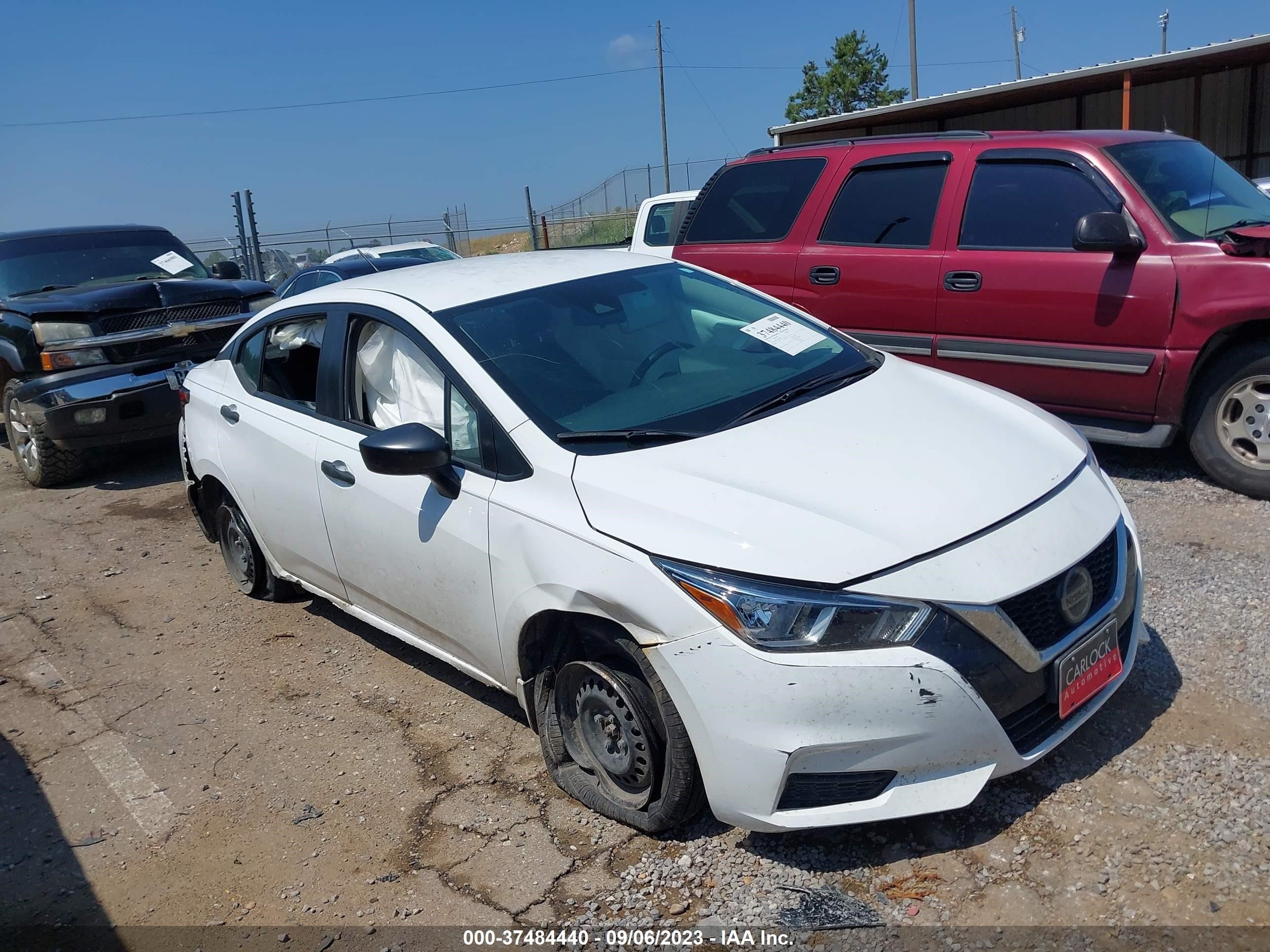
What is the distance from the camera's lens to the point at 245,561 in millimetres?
5191

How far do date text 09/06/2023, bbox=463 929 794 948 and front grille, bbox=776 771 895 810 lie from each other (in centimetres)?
33

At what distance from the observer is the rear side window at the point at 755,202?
6496mm

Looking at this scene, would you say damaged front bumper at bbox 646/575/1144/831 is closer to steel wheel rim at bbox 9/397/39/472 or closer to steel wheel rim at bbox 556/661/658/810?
steel wheel rim at bbox 556/661/658/810

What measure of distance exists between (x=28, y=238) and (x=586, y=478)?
7.88 meters

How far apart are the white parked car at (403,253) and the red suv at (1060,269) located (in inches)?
352

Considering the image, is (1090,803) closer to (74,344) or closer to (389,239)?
(74,344)

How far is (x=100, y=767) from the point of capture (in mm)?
3836

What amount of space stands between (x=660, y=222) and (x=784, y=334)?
24.7ft

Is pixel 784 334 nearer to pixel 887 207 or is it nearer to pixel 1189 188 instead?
pixel 887 207

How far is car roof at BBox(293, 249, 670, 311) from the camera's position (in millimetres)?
3781

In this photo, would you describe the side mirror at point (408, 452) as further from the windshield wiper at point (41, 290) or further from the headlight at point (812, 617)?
the windshield wiper at point (41, 290)

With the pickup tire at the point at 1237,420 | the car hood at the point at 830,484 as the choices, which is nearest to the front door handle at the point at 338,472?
the car hood at the point at 830,484

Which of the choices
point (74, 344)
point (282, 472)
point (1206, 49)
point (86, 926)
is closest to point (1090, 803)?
point (86, 926)

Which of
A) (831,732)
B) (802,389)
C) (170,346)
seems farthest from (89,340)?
(831,732)
